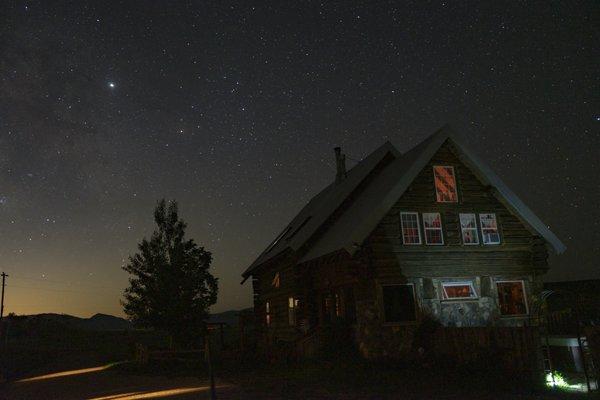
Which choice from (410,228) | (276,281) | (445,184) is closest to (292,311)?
(276,281)

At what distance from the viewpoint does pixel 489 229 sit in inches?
847

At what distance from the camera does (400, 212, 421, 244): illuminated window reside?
20438mm

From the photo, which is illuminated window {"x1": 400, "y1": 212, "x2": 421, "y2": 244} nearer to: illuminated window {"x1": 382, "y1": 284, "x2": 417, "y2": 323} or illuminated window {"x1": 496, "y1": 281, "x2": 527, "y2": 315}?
illuminated window {"x1": 382, "y1": 284, "x2": 417, "y2": 323}

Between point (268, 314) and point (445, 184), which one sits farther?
point (268, 314)

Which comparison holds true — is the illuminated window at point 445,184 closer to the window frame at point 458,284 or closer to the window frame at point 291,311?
the window frame at point 458,284

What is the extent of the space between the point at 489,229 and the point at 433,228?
2.61 m

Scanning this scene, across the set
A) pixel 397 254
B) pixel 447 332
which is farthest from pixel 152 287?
pixel 447 332

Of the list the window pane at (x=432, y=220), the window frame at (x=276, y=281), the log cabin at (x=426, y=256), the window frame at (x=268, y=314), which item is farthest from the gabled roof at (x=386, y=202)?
the window frame at (x=268, y=314)

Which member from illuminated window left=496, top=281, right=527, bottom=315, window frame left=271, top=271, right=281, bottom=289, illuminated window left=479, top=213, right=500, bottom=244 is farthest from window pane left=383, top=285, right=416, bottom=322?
window frame left=271, top=271, right=281, bottom=289

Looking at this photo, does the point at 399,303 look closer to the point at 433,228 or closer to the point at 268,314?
the point at 433,228

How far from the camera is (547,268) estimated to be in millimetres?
21219

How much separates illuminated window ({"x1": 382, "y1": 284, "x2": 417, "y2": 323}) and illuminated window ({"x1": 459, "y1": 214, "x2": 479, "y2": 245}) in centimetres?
340

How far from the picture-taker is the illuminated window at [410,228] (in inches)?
805

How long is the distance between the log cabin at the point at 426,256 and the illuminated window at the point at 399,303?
0.13ft
